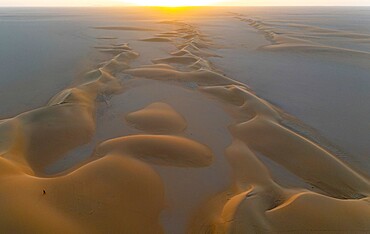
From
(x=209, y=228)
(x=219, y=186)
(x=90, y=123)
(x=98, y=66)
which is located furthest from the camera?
(x=98, y=66)

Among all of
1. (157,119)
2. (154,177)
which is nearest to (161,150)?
(154,177)

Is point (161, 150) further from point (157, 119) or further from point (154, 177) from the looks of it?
point (157, 119)

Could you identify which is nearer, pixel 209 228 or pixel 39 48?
pixel 209 228

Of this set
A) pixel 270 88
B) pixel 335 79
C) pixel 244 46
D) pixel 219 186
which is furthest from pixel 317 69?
pixel 219 186

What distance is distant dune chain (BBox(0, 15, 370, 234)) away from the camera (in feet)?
13.2

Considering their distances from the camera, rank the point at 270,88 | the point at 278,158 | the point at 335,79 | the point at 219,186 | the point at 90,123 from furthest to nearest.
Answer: the point at 335,79
the point at 270,88
the point at 90,123
the point at 278,158
the point at 219,186

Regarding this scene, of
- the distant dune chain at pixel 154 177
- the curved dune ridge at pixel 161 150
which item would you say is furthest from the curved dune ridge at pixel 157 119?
the curved dune ridge at pixel 161 150

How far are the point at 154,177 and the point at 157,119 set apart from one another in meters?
2.41

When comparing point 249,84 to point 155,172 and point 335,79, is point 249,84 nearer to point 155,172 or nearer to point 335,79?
point 335,79

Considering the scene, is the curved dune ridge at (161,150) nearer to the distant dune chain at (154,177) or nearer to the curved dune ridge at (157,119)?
the distant dune chain at (154,177)

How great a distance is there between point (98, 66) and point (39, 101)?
4.60 metres

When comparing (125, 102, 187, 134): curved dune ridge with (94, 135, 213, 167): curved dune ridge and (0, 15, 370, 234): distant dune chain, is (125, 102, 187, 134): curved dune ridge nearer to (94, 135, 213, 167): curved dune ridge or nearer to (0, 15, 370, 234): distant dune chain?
(0, 15, 370, 234): distant dune chain

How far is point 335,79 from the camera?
11625 mm

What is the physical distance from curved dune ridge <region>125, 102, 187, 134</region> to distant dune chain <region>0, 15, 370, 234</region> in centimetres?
3
